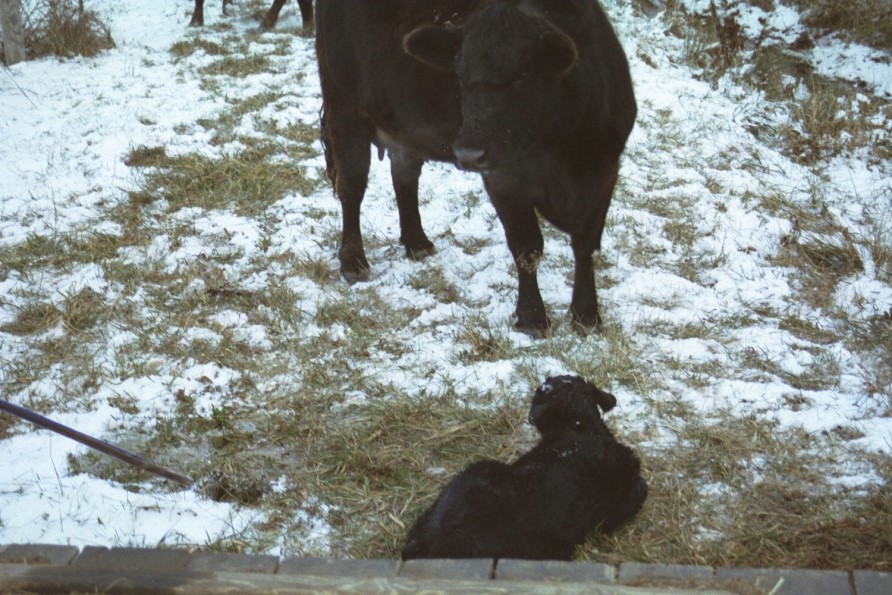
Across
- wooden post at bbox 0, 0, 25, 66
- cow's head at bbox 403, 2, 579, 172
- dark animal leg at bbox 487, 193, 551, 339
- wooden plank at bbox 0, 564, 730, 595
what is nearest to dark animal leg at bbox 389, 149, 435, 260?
dark animal leg at bbox 487, 193, 551, 339

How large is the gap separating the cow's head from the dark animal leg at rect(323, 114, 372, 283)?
1.37m

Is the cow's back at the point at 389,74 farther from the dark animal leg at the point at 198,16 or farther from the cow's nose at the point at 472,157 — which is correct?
the dark animal leg at the point at 198,16

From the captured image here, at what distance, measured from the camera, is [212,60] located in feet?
29.9

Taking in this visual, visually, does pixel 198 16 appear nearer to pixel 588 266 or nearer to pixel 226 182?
pixel 226 182

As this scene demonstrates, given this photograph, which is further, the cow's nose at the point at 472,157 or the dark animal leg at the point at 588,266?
the dark animal leg at the point at 588,266

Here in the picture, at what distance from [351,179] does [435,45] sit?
4.58 feet

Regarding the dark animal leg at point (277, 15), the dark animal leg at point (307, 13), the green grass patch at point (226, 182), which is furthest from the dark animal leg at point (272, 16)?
the green grass patch at point (226, 182)

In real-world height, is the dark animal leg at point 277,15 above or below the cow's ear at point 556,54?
below

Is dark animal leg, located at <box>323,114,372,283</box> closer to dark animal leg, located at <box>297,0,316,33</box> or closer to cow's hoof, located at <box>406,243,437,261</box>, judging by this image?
cow's hoof, located at <box>406,243,437,261</box>

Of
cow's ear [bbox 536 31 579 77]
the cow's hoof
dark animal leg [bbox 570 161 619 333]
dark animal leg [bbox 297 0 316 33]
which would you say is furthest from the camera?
dark animal leg [bbox 297 0 316 33]

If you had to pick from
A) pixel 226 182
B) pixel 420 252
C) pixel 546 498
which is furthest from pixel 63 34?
pixel 546 498

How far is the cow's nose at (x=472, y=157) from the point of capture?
13.6 feet

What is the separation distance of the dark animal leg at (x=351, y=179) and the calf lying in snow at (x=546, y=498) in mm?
2412

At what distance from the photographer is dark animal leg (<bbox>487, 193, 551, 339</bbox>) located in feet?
15.3
